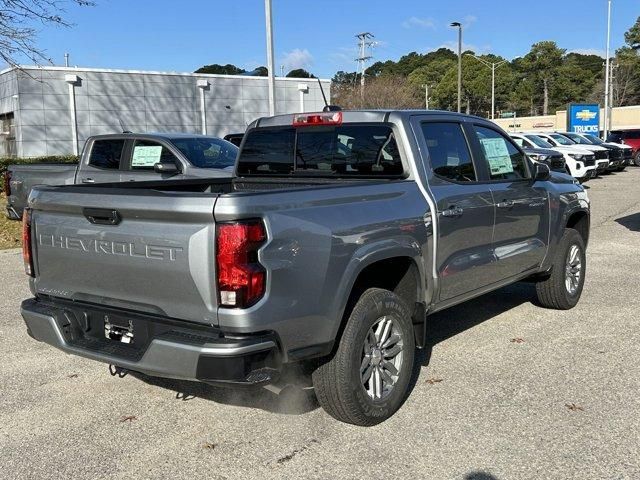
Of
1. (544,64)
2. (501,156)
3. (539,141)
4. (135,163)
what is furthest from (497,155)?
(544,64)

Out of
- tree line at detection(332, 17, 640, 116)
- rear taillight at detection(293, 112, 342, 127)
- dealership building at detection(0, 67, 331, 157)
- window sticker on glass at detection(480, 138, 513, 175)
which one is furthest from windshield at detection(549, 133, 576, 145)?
tree line at detection(332, 17, 640, 116)

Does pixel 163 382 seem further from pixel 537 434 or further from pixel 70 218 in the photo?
pixel 537 434

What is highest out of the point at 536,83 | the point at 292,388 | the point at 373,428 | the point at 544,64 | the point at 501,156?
the point at 544,64

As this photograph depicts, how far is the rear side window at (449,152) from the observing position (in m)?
4.52

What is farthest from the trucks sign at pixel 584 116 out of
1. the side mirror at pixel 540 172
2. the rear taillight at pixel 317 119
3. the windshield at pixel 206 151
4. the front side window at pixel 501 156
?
the rear taillight at pixel 317 119

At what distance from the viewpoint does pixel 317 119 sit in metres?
4.69

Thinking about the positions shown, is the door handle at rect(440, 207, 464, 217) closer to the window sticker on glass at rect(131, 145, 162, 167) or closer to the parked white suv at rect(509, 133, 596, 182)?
the window sticker on glass at rect(131, 145, 162, 167)

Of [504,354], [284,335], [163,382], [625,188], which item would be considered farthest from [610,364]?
[625,188]

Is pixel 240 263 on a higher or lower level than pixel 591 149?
lower

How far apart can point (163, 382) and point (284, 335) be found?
1.74m

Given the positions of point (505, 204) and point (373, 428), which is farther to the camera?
point (505, 204)

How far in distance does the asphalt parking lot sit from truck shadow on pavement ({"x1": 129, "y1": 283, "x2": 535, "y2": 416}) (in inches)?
0.6

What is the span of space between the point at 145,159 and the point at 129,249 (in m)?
7.18

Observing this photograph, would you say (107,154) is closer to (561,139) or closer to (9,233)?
(9,233)
